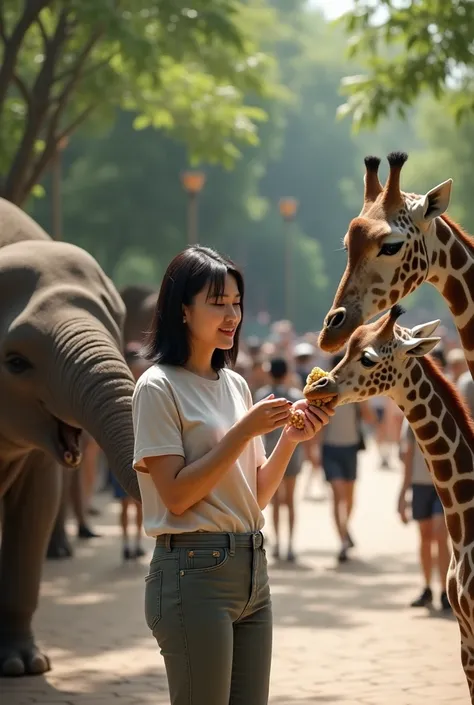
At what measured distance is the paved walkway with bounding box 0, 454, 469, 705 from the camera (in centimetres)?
811

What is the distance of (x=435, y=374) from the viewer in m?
5.90

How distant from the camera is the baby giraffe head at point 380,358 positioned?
546 centimetres

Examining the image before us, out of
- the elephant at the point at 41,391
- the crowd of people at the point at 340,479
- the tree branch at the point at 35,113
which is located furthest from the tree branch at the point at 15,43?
the elephant at the point at 41,391

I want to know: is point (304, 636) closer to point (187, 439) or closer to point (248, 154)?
point (187, 439)

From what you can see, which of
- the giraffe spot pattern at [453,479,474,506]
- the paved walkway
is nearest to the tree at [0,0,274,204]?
the paved walkway

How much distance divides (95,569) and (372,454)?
19.6 m

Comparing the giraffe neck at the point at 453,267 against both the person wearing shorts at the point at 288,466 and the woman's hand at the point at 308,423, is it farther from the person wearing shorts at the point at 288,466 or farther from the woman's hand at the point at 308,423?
the person wearing shorts at the point at 288,466

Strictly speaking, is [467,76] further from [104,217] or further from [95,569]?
[104,217]

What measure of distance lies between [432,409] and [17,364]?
A: 2817 mm

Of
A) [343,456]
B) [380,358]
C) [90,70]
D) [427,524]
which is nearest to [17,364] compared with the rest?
[380,358]

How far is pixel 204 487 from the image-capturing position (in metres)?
4.43

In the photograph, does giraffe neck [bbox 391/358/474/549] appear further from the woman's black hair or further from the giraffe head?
the woman's black hair

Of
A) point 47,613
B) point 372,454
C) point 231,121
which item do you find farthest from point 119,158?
point 47,613

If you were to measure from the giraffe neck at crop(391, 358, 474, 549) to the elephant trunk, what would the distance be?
4.27 feet
